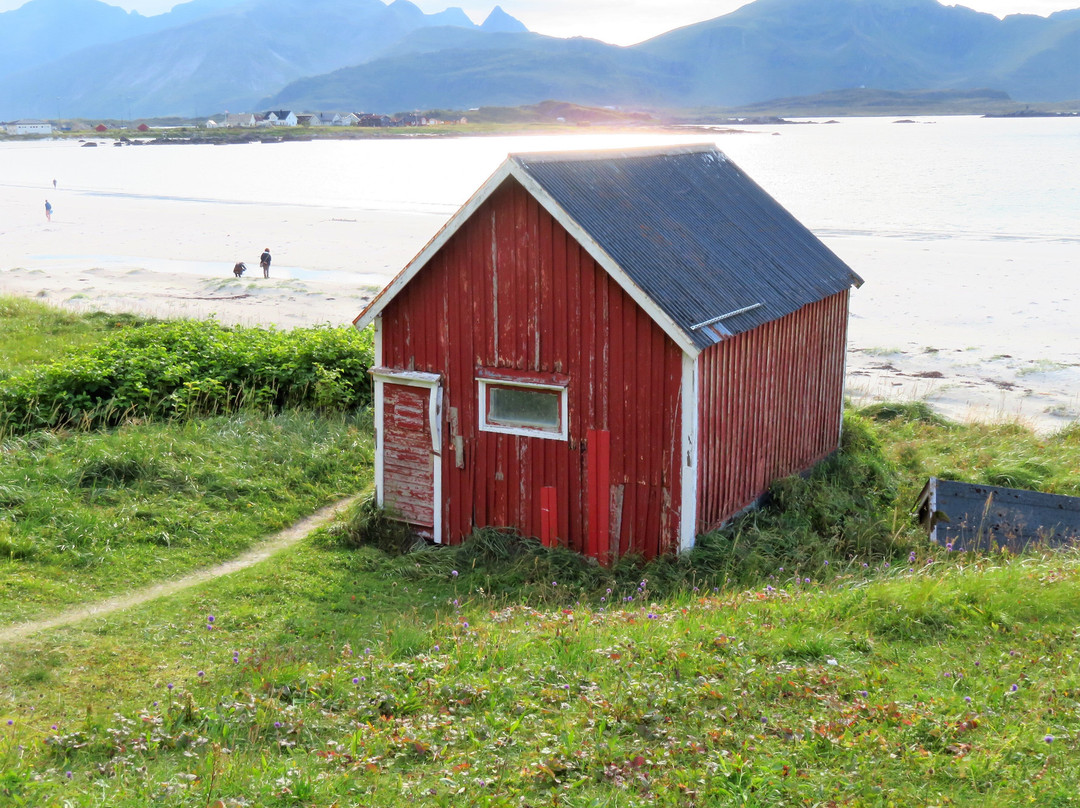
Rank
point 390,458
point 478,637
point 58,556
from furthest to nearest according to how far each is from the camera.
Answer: point 390,458
point 58,556
point 478,637

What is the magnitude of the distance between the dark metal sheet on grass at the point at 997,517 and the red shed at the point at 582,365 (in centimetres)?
218

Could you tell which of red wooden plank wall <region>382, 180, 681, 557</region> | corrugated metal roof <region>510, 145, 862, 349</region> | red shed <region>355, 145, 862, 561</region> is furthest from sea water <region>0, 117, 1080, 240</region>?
red wooden plank wall <region>382, 180, 681, 557</region>

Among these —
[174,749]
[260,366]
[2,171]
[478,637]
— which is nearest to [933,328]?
[260,366]

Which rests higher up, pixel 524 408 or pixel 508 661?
pixel 524 408

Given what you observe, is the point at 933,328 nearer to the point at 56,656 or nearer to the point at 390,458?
the point at 390,458

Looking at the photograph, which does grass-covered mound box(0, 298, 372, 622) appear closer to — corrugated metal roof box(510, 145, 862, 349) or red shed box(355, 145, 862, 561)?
red shed box(355, 145, 862, 561)

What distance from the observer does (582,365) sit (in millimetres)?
11828

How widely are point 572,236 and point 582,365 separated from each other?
146 cm

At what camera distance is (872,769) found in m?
6.26

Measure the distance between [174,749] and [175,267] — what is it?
132 ft

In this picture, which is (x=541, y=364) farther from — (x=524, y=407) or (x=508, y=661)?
(x=508, y=661)

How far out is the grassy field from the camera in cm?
623

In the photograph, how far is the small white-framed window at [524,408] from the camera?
12.1m

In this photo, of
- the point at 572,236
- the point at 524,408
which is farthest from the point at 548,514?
the point at 572,236
